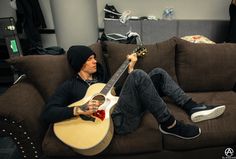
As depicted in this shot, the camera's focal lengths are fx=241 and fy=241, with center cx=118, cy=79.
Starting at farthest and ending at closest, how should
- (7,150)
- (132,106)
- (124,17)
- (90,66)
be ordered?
(124,17)
(7,150)
(90,66)
(132,106)

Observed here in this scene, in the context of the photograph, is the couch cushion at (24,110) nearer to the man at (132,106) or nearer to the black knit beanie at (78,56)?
the man at (132,106)

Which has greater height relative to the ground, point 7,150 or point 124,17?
point 124,17

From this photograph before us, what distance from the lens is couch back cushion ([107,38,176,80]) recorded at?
1905 mm

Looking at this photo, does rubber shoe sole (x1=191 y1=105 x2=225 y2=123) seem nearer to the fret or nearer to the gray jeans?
the gray jeans

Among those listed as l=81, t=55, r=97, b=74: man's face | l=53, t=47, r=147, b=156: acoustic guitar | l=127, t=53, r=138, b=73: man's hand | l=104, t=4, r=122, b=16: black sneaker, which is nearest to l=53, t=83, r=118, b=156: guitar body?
l=53, t=47, r=147, b=156: acoustic guitar

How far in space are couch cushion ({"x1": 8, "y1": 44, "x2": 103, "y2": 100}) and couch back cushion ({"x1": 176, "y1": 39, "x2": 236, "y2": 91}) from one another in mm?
939

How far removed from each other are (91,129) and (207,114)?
0.75 meters

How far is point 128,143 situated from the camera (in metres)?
1.48

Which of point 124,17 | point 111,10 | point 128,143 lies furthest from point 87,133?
point 111,10

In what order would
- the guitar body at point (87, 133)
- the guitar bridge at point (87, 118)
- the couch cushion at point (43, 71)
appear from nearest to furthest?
the guitar body at point (87, 133), the guitar bridge at point (87, 118), the couch cushion at point (43, 71)

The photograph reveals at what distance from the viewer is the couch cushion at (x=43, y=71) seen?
5.73ft

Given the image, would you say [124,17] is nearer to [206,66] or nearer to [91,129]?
[206,66]

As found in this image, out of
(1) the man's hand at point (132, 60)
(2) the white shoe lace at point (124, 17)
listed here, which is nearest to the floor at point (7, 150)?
(1) the man's hand at point (132, 60)

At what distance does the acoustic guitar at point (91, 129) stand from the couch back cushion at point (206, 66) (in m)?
0.68
